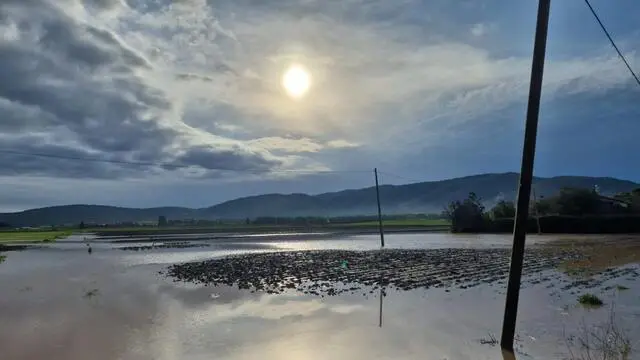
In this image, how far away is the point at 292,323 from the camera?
15.9m

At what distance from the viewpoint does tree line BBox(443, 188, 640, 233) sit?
235 feet

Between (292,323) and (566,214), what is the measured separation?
236ft

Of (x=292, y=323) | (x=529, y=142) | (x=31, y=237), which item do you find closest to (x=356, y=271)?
(x=292, y=323)

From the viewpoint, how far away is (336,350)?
1262 centimetres

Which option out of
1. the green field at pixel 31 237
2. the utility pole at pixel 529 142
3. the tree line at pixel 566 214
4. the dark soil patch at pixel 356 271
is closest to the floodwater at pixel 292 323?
the dark soil patch at pixel 356 271

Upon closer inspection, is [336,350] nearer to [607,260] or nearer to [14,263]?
[607,260]

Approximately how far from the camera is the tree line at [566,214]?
71.6 meters

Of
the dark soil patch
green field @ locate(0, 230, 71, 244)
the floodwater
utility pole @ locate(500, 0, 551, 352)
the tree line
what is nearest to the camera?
utility pole @ locate(500, 0, 551, 352)

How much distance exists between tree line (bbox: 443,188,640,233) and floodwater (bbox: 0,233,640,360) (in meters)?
55.3

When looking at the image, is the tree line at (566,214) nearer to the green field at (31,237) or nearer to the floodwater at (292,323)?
the floodwater at (292,323)

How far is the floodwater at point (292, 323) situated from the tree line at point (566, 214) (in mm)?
55266

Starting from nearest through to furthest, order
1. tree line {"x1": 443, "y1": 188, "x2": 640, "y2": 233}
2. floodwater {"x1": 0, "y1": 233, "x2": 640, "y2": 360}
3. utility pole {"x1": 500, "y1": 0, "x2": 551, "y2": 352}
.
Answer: utility pole {"x1": 500, "y1": 0, "x2": 551, "y2": 352}
floodwater {"x1": 0, "y1": 233, "x2": 640, "y2": 360}
tree line {"x1": 443, "y1": 188, "x2": 640, "y2": 233}

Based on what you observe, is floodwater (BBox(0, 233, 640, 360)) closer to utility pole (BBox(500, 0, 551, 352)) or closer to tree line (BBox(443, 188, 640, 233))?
utility pole (BBox(500, 0, 551, 352))

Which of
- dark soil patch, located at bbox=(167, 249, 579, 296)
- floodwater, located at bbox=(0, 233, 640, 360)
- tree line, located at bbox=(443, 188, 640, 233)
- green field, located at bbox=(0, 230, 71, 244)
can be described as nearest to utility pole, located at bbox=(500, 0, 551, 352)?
floodwater, located at bbox=(0, 233, 640, 360)
